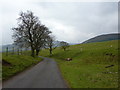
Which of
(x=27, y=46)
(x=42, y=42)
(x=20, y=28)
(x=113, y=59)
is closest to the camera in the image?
(x=113, y=59)

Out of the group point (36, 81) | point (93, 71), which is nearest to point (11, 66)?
point (36, 81)

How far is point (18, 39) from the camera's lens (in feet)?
136

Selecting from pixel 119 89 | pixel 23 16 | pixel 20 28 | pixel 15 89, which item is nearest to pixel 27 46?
pixel 20 28

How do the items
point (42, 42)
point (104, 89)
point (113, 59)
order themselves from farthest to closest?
point (42, 42) < point (113, 59) < point (104, 89)

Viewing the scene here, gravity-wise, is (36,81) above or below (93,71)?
above

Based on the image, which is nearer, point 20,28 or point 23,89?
point 23,89

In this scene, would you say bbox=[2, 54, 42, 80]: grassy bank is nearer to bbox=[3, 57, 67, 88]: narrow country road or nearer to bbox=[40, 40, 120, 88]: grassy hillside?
bbox=[3, 57, 67, 88]: narrow country road

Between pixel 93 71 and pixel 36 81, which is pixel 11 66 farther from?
pixel 93 71

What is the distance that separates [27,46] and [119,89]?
131ft

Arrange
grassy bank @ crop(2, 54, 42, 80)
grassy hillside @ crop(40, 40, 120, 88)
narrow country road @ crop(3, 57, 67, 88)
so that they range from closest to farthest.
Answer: narrow country road @ crop(3, 57, 67, 88)
grassy hillside @ crop(40, 40, 120, 88)
grassy bank @ crop(2, 54, 42, 80)

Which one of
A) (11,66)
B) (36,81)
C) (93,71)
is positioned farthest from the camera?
(11,66)

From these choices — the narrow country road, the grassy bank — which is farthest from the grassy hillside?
the grassy bank

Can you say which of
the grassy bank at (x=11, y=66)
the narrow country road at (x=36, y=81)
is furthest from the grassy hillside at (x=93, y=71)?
the grassy bank at (x=11, y=66)

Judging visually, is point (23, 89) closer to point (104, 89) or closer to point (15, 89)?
point (15, 89)
